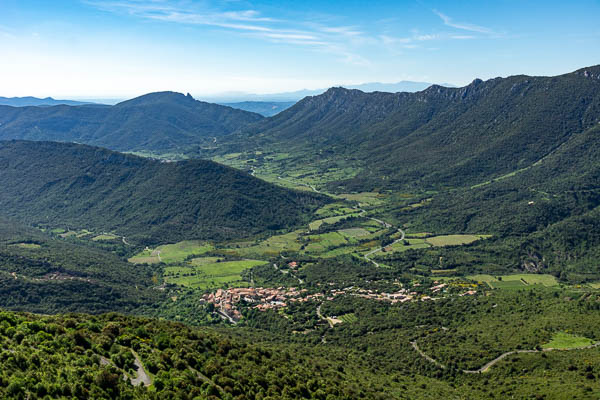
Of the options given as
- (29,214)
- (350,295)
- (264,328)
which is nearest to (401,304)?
(350,295)

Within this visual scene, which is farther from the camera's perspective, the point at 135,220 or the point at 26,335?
the point at 135,220

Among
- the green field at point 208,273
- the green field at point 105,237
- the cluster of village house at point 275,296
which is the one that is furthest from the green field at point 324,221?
the green field at point 105,237

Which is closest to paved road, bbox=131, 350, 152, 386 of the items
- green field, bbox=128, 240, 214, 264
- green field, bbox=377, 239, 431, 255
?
green field, bbox=128, 240, 214, 264

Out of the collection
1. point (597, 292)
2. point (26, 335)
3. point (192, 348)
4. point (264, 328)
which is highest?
point (26, 335)

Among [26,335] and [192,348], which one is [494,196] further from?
[26,335]

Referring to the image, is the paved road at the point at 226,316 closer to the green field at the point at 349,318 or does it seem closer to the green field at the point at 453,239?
the green field at the point at 349,318

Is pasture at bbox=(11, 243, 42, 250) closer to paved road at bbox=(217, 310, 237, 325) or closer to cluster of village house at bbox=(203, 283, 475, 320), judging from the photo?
cluster of village house at bbox=(203, 283, 475, 320)

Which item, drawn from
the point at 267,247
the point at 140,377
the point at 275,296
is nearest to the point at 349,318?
the point at 275,296
